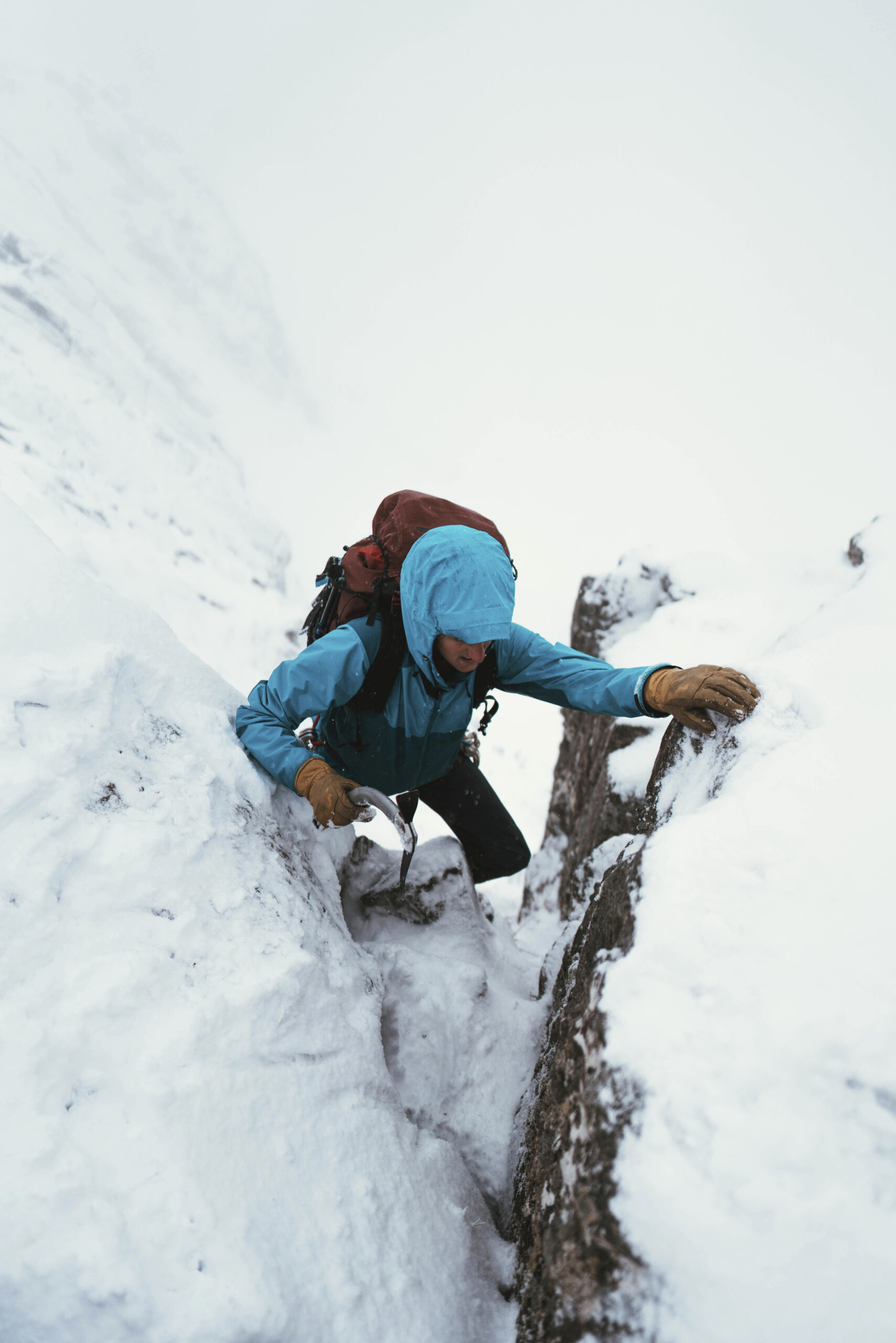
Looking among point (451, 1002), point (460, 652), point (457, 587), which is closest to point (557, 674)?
point (460, 652)

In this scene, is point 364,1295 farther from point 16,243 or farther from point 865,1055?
point 16,243

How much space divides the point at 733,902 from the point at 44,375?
40.3 ft

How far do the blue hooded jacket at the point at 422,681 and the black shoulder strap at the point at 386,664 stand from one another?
0.03m

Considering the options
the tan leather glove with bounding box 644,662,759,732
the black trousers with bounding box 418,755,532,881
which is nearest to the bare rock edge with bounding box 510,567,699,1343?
the tan leather glove with bounding box 644,662,759,732

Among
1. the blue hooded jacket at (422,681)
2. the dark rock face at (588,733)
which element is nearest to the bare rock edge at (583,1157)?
the blue hooded jacket at (422,681)

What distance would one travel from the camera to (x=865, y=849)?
4.10 ft

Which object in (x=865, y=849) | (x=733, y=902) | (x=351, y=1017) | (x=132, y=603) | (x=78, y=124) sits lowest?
(x=351, y=1017)

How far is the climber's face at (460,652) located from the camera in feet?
7.16

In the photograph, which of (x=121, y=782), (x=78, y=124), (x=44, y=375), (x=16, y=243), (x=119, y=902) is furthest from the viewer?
(x=78, y=124)

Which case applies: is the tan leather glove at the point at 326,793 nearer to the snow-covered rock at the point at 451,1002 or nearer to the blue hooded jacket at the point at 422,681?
the blue hooded jacket at the point at 422,681

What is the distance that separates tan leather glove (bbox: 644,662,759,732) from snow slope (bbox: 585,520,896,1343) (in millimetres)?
145

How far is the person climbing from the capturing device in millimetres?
2066

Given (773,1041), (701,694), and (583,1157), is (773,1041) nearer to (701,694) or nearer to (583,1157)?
(583,1157)

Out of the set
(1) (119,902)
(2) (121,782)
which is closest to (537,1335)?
(1) (119,902)
